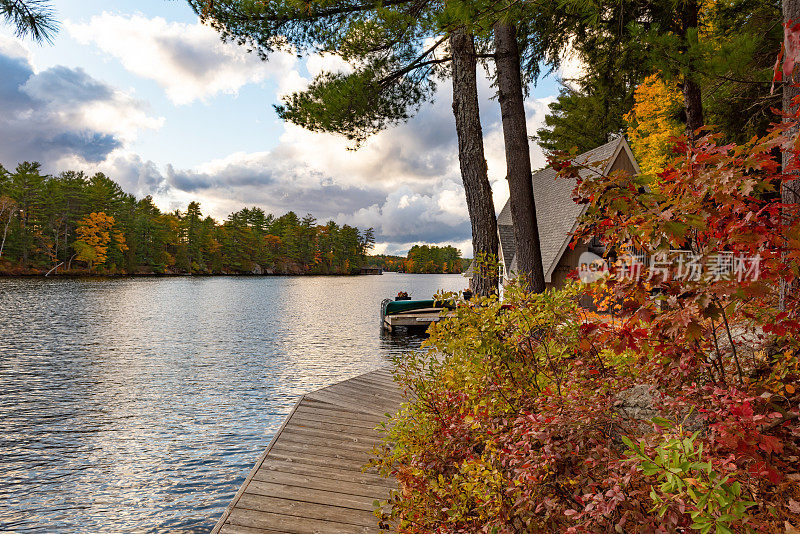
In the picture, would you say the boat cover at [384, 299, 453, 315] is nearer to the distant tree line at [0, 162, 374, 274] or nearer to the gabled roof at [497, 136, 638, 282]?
the gabled roof at [497, 136, 638, 282]

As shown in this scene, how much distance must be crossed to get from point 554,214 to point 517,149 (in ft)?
36.8

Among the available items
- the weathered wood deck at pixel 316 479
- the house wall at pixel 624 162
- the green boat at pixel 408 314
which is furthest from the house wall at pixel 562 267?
the weathered wood deck at pixel 316 479

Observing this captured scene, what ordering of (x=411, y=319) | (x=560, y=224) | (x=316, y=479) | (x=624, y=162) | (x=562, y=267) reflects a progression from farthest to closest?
(x=411, y=319)
(x=560, y=224)
(x=624, y=162)
(x=562, y=267)
(x=316, y=479)

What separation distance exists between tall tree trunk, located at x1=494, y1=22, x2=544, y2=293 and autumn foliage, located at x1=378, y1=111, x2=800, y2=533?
12.0ft

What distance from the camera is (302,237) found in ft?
346

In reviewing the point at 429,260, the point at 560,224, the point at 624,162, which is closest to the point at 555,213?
the point at 560,224

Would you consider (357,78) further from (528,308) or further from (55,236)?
(55,236)

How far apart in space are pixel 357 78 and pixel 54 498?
31.7ft

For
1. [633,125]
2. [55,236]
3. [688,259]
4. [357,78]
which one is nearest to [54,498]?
[688,259]

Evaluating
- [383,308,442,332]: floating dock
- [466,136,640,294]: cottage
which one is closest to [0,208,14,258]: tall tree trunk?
[383,308,442,332]: floating dock

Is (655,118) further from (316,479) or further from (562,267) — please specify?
(316,479)

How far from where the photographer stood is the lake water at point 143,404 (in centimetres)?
647

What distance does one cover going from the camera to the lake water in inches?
255

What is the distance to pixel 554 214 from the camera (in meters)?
17.8
